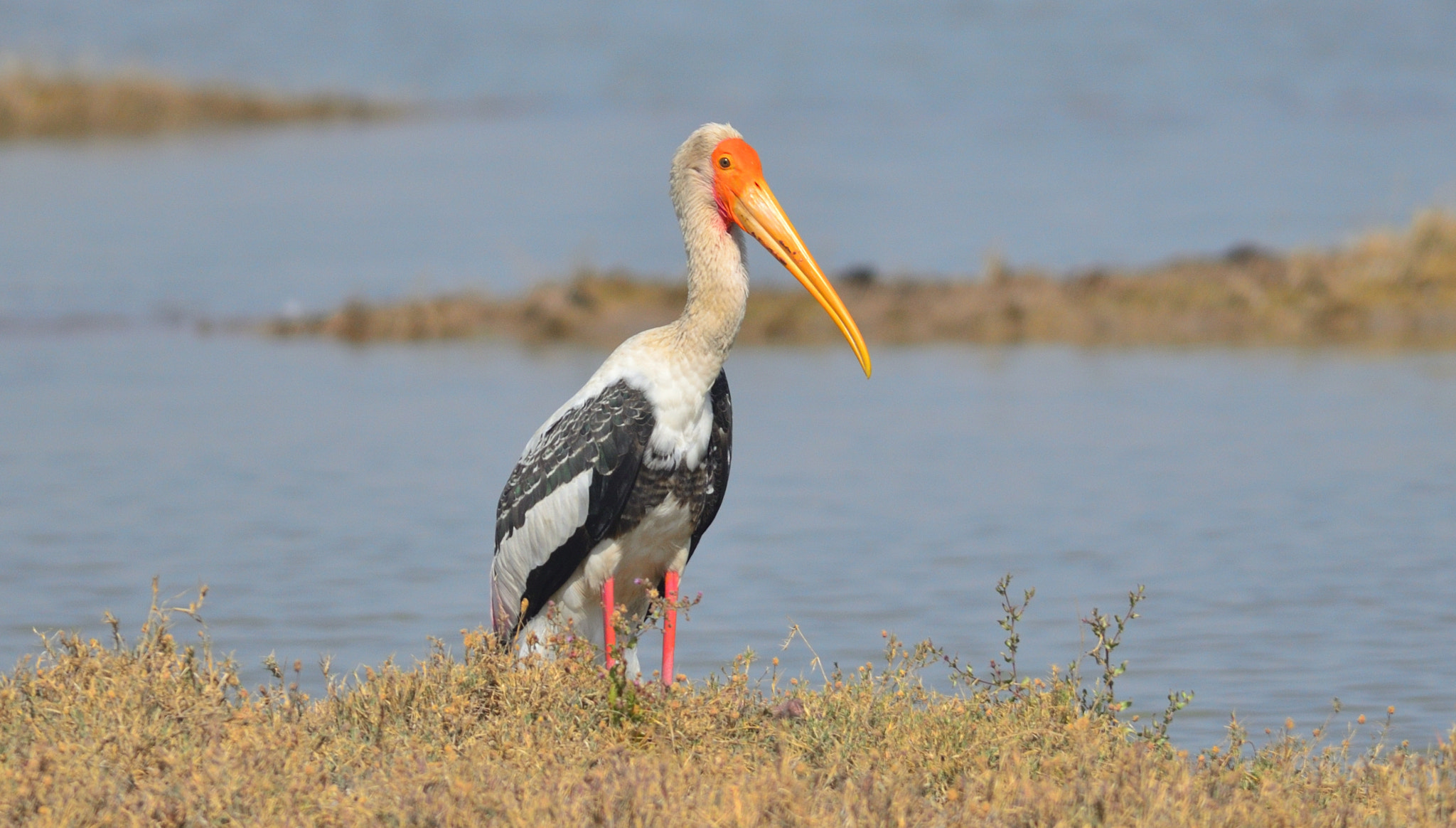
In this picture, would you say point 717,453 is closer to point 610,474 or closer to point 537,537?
point 610,474

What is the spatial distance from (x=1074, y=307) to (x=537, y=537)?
467 inches

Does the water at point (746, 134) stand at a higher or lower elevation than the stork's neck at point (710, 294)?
higher

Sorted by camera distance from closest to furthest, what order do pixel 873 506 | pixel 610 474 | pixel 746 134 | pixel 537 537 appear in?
pixel 610 474 < pixel 537 537 < pixel 873 506 < pixel 746 134

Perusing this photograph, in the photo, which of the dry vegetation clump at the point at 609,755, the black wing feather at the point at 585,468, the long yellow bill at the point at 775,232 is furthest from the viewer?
the long yellow bill at the point at 775,232

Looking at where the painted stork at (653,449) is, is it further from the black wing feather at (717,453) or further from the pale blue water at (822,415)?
the pale blue water at (822,415)

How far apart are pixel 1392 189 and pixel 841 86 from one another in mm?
20086

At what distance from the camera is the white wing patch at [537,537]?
19.6ft

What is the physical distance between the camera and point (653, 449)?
591 centimetres

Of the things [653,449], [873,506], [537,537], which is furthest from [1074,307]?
[653,449]

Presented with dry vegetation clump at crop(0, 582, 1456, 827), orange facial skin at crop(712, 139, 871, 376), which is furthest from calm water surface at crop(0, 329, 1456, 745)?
orange facial skin at crop(712, 139, 871, 376)

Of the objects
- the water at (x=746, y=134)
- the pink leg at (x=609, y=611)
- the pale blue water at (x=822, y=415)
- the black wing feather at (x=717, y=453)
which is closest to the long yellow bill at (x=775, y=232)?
the black wing feather at (x=717, y=453)

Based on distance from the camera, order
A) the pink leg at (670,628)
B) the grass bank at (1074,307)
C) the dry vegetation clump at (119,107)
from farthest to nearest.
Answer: the dry vegetation clump at (119,107) → the grass bank at (1074,307) → the pink leg at (670,628)

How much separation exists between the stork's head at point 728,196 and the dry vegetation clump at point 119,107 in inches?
1337

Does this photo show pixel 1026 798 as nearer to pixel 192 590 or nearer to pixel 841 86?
pixel 192 590
